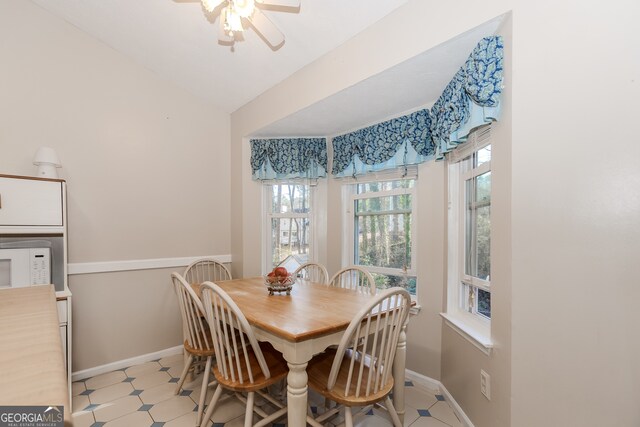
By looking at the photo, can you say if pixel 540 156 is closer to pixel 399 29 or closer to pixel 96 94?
pixel 399 29

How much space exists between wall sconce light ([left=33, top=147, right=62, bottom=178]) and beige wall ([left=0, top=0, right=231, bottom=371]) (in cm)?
21

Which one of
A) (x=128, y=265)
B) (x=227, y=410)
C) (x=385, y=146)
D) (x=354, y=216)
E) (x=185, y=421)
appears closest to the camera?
(x=185, y=421)

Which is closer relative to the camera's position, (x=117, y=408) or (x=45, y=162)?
(x=117, y=408)

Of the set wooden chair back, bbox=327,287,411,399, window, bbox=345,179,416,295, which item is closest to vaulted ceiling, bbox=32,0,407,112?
window, bbox=345,179,416,295

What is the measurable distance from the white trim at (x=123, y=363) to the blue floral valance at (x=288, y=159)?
191 cm

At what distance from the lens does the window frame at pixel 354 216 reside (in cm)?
262

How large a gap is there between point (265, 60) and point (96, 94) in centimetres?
151

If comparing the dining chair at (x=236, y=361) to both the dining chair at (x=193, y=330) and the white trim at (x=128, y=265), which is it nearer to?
the dining chair at (x=193, y=330)

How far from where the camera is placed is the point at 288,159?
3.20 metres

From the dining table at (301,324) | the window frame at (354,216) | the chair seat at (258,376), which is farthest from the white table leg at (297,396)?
the window frame at (354,216)

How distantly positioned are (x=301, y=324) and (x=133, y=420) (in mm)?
1442

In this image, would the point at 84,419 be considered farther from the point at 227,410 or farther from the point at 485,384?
the point at 485,384

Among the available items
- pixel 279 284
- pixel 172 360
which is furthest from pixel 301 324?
pixel 172 360

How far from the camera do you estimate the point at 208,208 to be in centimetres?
330
